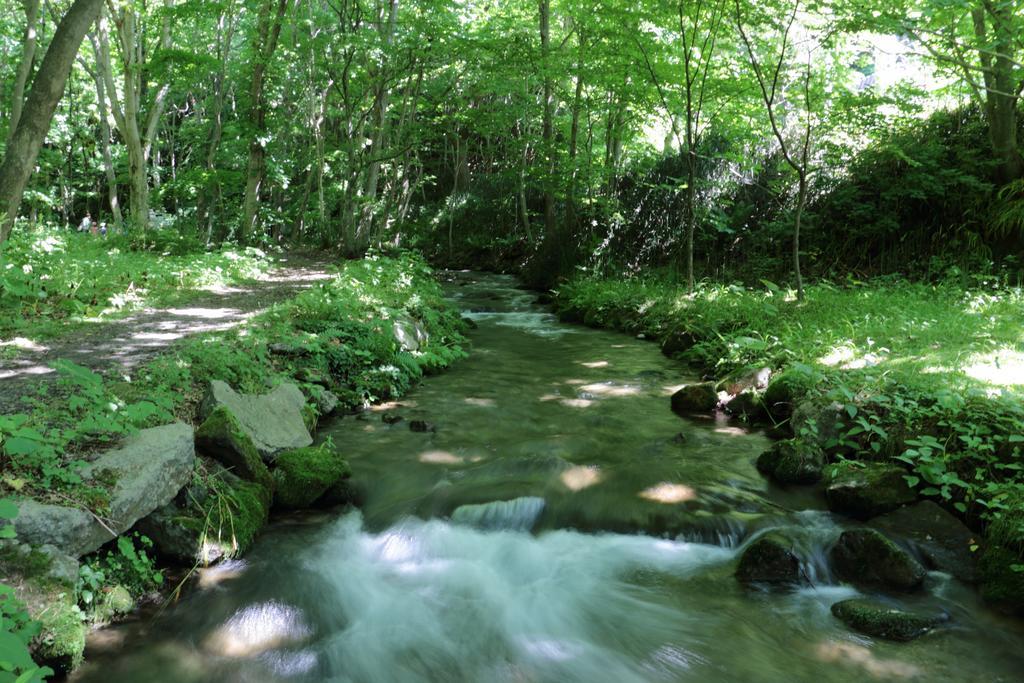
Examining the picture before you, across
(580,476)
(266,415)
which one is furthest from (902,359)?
(266,415)

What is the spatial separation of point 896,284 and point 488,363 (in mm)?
7500

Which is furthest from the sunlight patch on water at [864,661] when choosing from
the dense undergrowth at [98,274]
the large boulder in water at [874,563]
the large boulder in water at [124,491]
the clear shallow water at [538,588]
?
the dense undergrowth at [98,274]

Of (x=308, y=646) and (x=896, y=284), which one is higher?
(x=896, y=284)

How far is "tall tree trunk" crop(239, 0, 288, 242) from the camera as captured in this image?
654 inches

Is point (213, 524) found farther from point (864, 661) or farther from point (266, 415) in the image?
point (864, 661)

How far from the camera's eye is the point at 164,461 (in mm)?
4355

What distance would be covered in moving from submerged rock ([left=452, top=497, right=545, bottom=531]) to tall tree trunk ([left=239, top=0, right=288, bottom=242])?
48.4 ft

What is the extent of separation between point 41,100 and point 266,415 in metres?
4.62

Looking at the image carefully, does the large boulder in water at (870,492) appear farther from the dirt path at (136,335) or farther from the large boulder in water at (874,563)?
the dirt path at (136,335)

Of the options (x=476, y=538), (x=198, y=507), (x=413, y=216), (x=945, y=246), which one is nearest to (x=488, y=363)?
(x=476, y=538)

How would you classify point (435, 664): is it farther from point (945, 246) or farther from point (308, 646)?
point (945, 246)

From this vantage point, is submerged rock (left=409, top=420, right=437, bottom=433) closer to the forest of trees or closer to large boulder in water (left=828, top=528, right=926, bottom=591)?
large boulder in water (left=828, top=528, right=926, bottom=591)

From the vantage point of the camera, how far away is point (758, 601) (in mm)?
4426

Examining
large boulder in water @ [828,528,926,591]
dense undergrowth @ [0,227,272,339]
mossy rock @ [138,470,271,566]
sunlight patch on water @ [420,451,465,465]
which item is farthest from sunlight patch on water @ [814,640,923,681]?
dense undergrowth @ [0,227,272,339]
